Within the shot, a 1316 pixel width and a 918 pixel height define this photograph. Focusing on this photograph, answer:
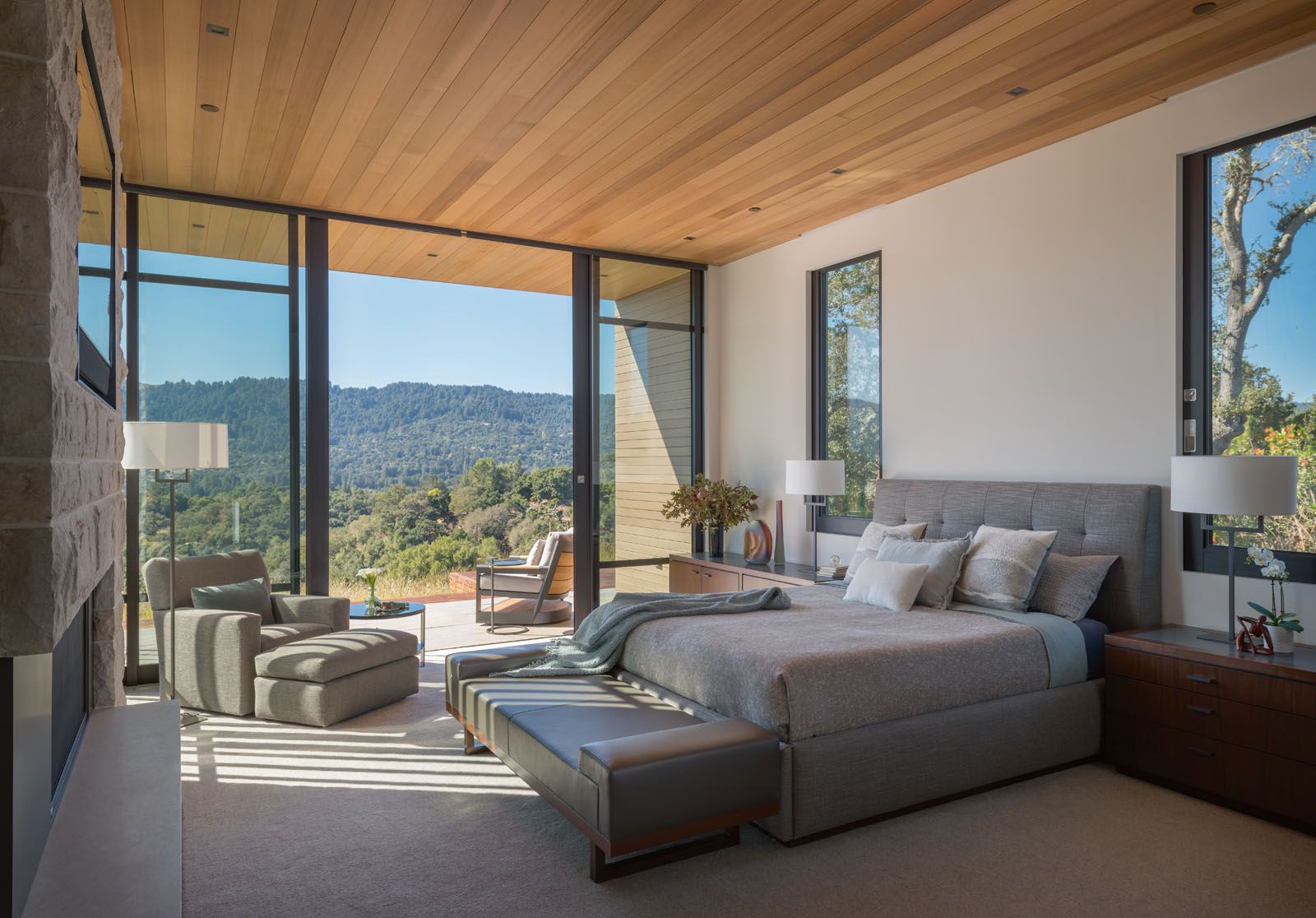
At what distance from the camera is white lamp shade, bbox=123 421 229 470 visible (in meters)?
4.04

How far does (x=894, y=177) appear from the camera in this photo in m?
4.91

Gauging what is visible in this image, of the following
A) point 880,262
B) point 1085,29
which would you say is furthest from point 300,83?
point 880,262

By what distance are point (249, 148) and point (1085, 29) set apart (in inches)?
154

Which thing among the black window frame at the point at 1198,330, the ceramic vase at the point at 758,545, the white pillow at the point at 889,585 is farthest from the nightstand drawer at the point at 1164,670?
the ceramic vase at the point at 758,545

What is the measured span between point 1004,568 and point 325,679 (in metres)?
3.35

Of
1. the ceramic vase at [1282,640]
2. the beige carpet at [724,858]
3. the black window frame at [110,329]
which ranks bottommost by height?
the beige carpet at [724,858]

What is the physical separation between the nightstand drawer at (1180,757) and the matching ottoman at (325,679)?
142 inches

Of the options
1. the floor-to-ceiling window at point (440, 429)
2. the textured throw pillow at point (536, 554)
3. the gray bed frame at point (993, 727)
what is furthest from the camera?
the floor-to-ceiling window at point (440, 429)

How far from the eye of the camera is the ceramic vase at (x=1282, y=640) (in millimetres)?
3197

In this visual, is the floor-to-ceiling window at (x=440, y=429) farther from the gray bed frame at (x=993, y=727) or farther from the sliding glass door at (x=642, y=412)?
the gray bed frame at (x=993, y=727)

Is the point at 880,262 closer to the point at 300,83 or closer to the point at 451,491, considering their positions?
the point at 300,83

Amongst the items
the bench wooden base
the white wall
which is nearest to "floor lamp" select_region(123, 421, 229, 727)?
the bench wooden base

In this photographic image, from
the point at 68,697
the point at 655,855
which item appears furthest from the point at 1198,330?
the point at 68,697

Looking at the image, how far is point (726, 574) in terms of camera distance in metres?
5.92
